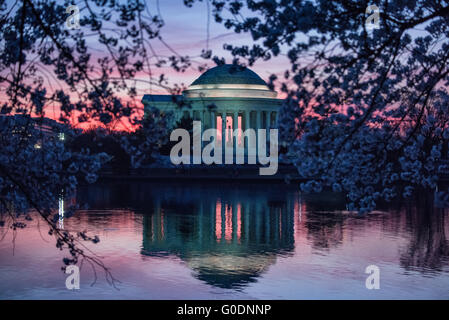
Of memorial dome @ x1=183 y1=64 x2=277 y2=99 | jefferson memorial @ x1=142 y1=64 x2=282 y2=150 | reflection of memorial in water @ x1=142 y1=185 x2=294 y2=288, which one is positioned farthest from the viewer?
memorial dome @ x1=183 y1=64 x2=277 y2=99

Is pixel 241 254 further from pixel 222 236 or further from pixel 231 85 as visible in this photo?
pixel 231 85

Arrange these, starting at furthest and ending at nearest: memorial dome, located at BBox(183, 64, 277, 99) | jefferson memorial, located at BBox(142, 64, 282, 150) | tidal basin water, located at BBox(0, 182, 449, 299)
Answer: memorial dome, located at BBox(183, 64, 277, 99)
jefferson memorial, located at BBox(142, 64, 282, 150)
tidal basin water, located at BBox(0, 182, 449, 299)

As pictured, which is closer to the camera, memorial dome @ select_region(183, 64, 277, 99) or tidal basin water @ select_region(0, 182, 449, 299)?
tidal basin water @ select_region(0, 182, 449, 299)

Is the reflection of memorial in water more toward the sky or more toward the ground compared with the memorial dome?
more toward the ground

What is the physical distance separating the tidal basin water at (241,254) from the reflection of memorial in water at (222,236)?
35mm

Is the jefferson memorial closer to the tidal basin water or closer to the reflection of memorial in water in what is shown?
the reflection of memorial in water

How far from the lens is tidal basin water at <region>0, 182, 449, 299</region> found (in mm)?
15352

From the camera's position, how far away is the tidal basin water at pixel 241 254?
15.4 metres

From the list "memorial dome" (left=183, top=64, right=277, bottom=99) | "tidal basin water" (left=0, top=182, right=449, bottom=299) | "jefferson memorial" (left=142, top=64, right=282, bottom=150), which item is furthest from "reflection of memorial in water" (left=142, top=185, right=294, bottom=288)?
"memorial dome" (left=183, top=64, right=277, bottom=99)

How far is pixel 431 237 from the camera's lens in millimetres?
24203

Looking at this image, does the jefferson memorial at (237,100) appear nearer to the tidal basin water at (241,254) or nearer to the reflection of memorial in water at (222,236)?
the reflection of memorial in water at (222,236)

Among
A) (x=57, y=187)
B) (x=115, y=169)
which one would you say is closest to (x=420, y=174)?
(x=57, y=187)

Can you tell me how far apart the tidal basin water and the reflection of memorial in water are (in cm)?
4
